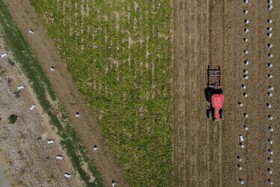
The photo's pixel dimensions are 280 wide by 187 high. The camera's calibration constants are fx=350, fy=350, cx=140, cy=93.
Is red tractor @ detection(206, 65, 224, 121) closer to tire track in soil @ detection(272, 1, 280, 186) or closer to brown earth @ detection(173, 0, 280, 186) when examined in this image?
brown earth @ detection(173, 0, 280, 186)

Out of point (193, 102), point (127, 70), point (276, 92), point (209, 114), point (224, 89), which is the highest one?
point (127, 70)

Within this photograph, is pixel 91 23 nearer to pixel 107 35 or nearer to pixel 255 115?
pixel 107 35

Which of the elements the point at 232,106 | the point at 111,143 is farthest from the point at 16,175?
the point at 232,106

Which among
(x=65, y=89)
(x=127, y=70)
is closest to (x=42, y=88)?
(x=65, y=89)

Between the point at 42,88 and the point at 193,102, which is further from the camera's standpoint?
the point at 193,102

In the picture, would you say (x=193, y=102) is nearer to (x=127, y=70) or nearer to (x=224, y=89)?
(x=224, y=89)

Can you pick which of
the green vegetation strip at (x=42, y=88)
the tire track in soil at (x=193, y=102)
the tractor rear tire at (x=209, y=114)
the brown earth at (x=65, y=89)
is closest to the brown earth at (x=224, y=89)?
the tire track in soil at (x=193, y=102)
